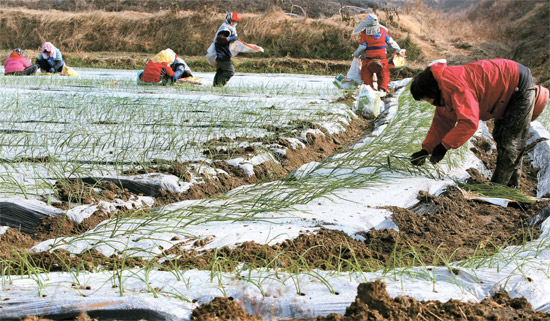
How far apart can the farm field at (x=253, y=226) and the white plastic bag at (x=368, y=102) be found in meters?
1.27

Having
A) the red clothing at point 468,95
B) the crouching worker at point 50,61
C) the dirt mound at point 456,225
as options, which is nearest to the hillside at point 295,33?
the crouching worker at point 50,61

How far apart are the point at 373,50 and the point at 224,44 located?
209 centimetres

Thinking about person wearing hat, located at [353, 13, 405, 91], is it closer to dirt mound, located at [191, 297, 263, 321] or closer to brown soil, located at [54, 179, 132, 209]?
brown soil, located at [54, 179, 132, 209]

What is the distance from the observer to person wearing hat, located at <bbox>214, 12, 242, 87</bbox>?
722cm

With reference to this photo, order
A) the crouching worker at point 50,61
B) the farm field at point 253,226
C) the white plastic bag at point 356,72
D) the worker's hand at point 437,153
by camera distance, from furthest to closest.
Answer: the crouching worker at point 50,61
the white plastic bag at point 356,72
the worker's hand at point 437,153
the farm field at point 253,226

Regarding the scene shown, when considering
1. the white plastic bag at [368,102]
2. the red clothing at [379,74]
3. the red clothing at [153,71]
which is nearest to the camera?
the white plastic bag at [368,102]

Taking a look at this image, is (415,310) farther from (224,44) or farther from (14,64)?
(14,64)

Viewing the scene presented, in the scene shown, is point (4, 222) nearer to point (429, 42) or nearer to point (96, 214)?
point (96, 214)

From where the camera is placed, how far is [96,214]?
2305 millimetres

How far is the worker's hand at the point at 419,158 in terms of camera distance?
2904 millimetres

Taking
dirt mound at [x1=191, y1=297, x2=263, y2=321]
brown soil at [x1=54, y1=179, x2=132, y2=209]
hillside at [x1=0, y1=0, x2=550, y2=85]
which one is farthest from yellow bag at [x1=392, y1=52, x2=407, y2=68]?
dirt mound at [x1=191, y1=297, x2=263, y2=321]

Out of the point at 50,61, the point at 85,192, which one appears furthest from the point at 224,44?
the point at 85,192

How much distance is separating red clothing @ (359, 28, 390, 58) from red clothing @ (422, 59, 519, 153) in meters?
3.88

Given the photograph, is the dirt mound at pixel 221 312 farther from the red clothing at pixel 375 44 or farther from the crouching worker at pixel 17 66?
the crouching worker at pixel 17 66
